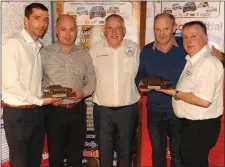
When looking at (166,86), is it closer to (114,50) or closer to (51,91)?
(114,50)

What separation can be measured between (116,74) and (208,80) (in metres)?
1.03

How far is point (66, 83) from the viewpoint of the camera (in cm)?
295

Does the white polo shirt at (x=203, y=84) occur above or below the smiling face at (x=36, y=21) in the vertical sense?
below

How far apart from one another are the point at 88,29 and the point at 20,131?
146 cm

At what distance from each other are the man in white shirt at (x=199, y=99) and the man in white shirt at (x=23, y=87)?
1.23 meters

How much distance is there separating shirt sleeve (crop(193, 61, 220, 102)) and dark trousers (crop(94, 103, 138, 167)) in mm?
963

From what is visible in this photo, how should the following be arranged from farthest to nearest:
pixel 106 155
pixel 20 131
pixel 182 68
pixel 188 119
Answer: pixel 106 155 < pixel 182 68 < pixel 20 131 < pixel 188 119

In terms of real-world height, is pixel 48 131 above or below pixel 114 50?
below

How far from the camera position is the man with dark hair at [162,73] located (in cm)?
286

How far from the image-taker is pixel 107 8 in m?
3.38

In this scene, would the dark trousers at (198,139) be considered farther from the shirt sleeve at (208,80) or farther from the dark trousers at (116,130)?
the dark trousers at (116,130)

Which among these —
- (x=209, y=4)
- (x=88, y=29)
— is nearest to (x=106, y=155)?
(x=88, y=29)

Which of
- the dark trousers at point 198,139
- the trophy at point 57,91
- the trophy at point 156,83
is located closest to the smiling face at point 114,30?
the trophy at point 156,83

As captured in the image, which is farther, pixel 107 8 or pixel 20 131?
pixel 107 8
